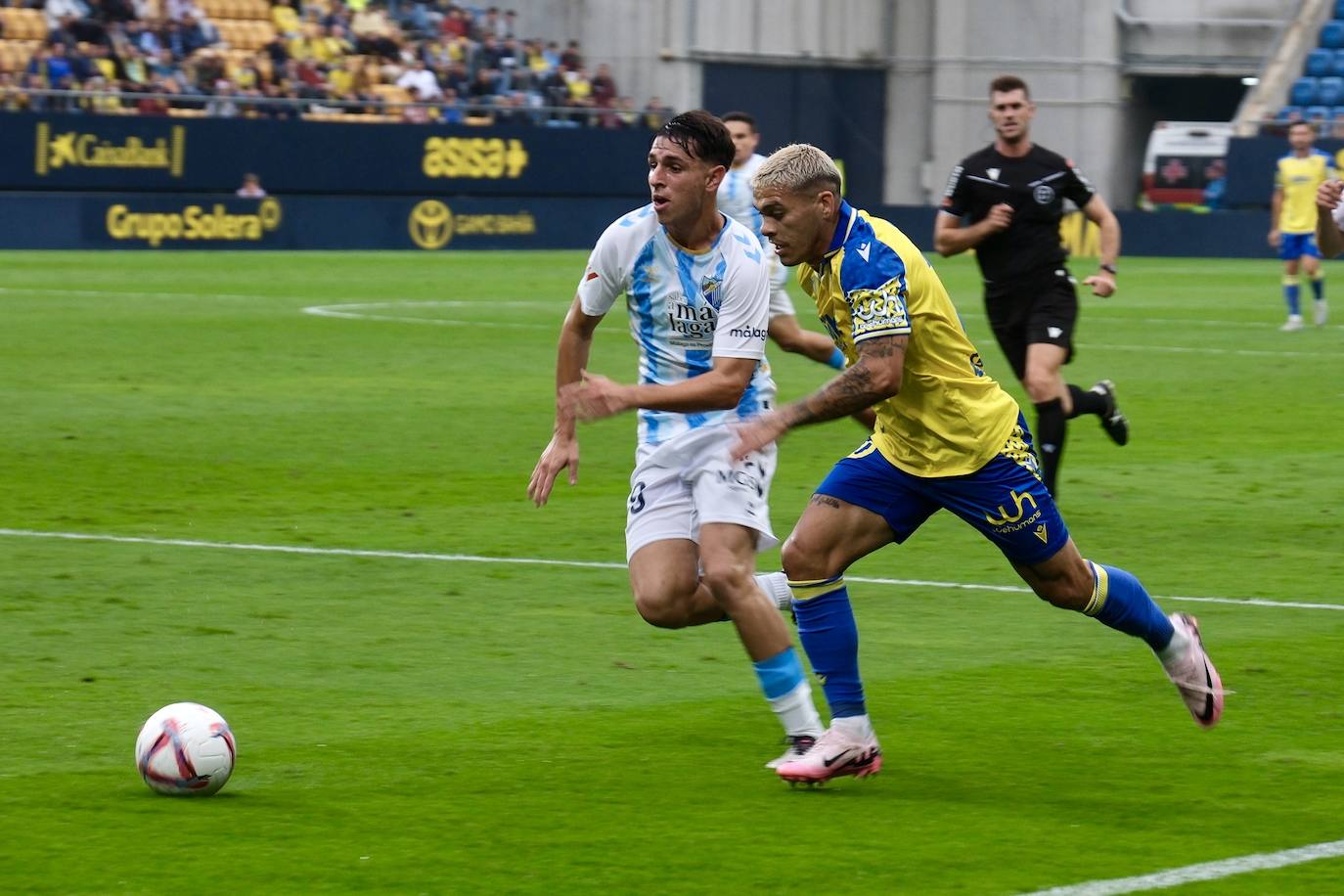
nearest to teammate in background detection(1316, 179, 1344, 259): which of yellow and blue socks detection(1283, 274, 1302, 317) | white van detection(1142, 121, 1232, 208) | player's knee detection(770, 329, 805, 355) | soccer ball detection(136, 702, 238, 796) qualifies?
player's knee detection(770, 329, 805, 355)

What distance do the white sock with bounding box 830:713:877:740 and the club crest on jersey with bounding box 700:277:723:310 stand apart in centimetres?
123

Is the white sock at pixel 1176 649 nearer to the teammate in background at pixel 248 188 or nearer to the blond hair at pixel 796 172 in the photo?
the blond hair at pixel 796 172

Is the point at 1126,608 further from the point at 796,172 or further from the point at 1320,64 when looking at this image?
the point at 1320,64

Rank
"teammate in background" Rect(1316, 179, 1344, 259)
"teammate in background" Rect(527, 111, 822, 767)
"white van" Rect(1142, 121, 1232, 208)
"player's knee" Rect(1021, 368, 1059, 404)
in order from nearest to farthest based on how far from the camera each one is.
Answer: "teammate in background" Rect(527, 111, 822, 767), "teammate in background" Rect(1316, 179, 1344, 259), "player's knee" Rect(1021, 368, 1059, 404), "white van" Rect(1142, 121, 1232, 208)

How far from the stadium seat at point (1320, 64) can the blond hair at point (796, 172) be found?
46.0m

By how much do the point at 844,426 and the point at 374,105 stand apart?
26968 mm

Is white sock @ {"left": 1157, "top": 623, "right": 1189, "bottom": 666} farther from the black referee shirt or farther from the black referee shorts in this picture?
the black referee shirt

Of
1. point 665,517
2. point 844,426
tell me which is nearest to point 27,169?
point 844,426

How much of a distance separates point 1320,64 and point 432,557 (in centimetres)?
4311

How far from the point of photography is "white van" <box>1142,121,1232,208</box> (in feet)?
167

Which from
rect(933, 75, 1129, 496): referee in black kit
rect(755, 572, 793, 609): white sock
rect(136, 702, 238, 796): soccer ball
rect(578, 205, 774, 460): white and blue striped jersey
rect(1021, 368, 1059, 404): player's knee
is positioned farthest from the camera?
rect(933, 75, 1129, 496): referee in black kit

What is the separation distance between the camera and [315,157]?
1522 inches

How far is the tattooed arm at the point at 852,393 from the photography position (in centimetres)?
595

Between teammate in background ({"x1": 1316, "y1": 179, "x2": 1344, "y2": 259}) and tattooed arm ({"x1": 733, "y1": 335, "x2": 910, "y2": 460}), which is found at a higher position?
teammate in background ({"x1": 1316, "y1": 179, "x2": 1344, "y2": 259})
